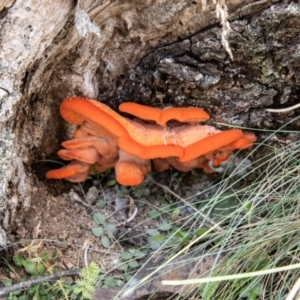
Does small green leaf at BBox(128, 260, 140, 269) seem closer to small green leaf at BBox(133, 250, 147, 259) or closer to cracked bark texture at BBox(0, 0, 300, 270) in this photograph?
small green leaf at BBox(133, 250, 147, 259)

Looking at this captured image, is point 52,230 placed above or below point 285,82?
below

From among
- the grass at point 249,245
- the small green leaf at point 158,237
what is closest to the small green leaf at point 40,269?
the grass at point 249,245

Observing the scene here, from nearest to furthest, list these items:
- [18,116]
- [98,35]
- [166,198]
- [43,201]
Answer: [98,35] < [18,116] < [43,201] < [166,198]

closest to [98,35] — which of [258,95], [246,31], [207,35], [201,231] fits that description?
[207,35]

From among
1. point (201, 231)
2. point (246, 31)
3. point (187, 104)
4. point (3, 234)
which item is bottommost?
point (201, 231)

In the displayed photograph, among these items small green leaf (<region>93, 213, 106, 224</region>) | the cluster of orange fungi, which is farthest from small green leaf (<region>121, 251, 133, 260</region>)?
the cluster of orange fungi

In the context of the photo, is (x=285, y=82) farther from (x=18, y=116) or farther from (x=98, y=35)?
(x=18, y=116)
